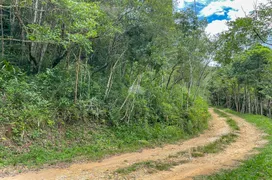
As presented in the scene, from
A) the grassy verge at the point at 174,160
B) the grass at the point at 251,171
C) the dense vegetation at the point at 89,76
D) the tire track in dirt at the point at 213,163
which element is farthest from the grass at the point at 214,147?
the dense vegetation at the point at 89,76

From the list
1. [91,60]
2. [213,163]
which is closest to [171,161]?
[213,163]

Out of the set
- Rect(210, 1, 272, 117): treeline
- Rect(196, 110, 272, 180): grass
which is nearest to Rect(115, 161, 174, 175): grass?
Rect(196, 110, 272, 180): grass

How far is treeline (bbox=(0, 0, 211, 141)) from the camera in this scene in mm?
6590

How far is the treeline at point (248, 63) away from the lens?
16.2ft

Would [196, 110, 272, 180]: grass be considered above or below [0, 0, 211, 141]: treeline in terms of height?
below

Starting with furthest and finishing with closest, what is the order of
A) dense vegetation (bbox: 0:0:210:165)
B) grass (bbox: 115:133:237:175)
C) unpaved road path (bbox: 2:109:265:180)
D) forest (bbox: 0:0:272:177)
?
dense vegetation (bbox: 0:0:210:165), forest (bbox: 0:0:272:177), grass (bbox: 115:133:237:175), unpaved road path (bbox: 2:109:265:180)

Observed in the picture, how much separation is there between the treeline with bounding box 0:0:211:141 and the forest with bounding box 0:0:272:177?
42 mm

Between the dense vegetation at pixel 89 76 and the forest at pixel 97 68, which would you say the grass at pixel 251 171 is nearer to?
the forest at pixel 97 68

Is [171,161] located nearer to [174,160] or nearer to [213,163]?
[174,160]

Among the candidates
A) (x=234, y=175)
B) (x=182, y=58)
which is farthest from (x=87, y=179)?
(x=182, y=58)

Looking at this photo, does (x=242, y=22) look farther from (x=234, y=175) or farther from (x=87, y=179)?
(x=87, y=179)

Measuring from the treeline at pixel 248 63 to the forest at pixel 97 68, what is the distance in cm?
4

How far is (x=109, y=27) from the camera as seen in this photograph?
8.03 meters

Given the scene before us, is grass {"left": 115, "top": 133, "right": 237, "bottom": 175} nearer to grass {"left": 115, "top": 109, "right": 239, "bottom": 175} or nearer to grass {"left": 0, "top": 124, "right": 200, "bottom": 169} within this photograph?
grass {"left": 115, "top": 109, "right": 239, "bottom": 175}
